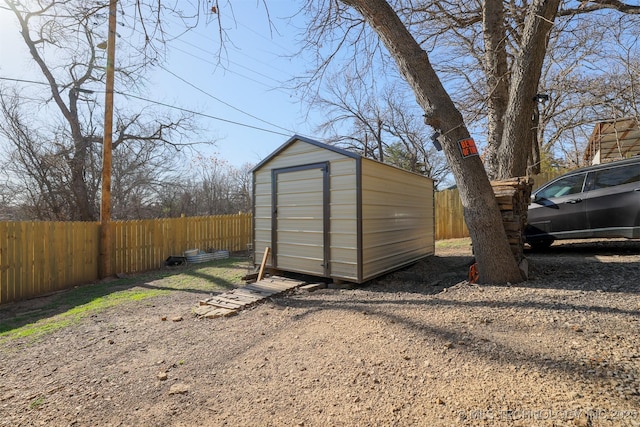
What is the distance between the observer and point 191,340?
3453 millimetres

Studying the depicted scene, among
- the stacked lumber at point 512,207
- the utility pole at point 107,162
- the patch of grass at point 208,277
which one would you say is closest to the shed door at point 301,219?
the patch of grass at point 208,277

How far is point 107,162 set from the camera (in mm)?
7727

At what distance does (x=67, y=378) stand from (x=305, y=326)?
2.25 metres

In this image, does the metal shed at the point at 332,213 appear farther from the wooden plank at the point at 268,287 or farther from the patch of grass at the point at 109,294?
the patch of grass at the point at 109,294

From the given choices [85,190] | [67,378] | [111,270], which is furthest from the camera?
[85,190]

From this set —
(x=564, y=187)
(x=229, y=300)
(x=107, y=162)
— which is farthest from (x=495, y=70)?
(x=107, y=162)

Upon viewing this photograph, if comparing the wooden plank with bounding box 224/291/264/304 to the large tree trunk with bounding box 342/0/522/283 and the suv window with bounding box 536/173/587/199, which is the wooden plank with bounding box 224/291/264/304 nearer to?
the large tree trunk with bounding box 342/0/522/283

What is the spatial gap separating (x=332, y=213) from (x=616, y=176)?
504 centimetres

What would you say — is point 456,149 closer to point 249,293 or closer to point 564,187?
point 564,187

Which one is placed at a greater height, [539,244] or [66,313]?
[539,244]

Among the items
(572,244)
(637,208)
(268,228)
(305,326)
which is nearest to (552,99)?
(572,244)

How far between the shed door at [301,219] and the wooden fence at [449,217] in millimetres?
7646

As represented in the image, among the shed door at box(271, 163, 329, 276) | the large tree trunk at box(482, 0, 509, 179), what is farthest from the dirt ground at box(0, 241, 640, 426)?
the large tree trunk at box(482, 0, 509, 179)

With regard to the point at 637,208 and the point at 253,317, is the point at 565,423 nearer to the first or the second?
the point at 253,317
